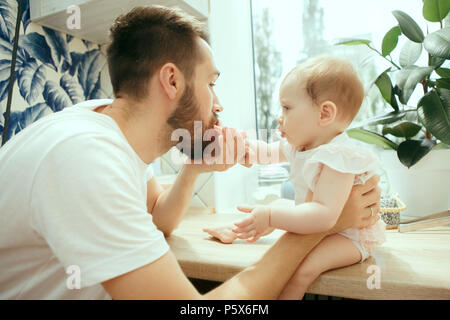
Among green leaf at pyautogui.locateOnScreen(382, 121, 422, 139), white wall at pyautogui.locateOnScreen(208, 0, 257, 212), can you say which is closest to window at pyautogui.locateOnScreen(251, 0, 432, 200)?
white wall at pyautogui.locateOnScreen(208, 0, 257, 212)

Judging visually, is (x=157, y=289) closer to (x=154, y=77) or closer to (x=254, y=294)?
(x=254, y=294)

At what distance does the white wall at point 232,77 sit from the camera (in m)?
1.43

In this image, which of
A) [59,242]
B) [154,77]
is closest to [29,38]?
[154,77]

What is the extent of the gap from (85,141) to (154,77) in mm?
318

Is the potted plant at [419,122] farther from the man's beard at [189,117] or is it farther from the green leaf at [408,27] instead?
the man's beard at [189,117]

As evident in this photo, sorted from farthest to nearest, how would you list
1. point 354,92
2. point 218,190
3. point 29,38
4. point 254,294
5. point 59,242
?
1. point 218,190
2. point 29,38
3. point 354,92
4. point 254,294
5. point 59,242

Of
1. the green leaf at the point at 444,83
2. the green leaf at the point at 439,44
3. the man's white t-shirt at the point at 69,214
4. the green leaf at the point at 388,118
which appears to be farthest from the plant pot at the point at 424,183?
the man's white t-shirt at the point at 69,214

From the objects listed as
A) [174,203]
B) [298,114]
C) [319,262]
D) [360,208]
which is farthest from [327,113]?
[174,203]

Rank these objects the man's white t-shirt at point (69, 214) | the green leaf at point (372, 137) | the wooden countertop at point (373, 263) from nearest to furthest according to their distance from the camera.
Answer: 1. the man's white t-shirt at point (69, 214)
2. the wooden countertop at point (373, 263)
3. the green leaf at point (372, 137)

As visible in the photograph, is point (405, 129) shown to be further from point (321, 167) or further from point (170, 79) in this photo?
point (170, 79)

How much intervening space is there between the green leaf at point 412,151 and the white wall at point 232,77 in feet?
2.15

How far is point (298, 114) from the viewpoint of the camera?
0.77m

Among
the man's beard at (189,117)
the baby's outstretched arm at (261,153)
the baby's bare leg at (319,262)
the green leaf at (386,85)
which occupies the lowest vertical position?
the baby's bare leg at (319,262)
